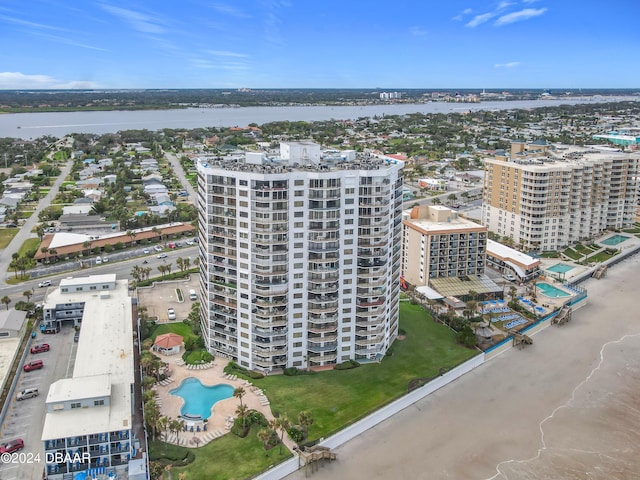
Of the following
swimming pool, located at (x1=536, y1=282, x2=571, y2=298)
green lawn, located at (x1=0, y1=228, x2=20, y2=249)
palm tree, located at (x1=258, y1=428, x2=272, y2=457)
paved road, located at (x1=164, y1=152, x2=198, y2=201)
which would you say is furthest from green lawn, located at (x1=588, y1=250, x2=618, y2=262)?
green lawn, located at (x1=0, y1=228, x2=20, y2=249)

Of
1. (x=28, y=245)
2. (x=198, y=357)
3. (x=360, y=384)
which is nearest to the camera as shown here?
(x=360, y=384)

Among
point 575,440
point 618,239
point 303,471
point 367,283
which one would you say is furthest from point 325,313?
point 618,239

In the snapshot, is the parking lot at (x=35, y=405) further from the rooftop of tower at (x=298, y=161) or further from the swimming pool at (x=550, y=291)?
the swimming pool at (x=550, y=291)

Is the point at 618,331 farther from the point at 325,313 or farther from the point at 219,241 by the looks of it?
the point at 219,241

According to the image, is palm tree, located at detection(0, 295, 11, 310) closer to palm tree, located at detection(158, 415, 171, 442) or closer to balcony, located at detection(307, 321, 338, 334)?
palm tree, located at detection(158, 415, 171, 442)

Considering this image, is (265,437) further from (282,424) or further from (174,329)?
(174,329)

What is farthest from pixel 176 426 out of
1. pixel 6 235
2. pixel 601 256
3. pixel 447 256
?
pixel 6 235

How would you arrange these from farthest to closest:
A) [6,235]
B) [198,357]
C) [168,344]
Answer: [6,235]
[168,344]
[198,357]

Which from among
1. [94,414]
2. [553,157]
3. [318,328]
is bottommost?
[94,414]

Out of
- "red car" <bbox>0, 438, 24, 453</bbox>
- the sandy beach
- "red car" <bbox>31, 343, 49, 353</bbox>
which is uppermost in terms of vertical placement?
"red car" <bbox>31, 343, 49, 353</bbox>
